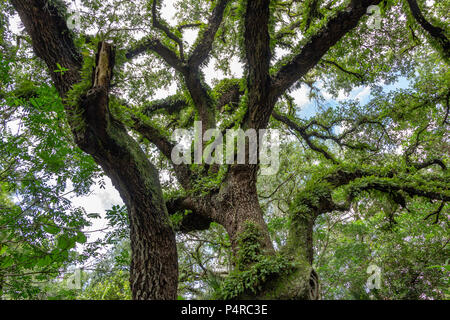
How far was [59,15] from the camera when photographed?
2879 mm

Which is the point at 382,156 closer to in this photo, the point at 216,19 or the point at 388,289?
the point at 388,289

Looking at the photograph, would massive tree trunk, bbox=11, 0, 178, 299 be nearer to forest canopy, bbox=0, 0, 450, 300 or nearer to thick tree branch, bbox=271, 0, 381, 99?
forest canopy, bbox=0, 0, 450, 300

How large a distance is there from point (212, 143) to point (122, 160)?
2086 millimetres

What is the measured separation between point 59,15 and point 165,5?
7.62 ft

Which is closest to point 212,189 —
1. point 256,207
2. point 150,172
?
point 256,207

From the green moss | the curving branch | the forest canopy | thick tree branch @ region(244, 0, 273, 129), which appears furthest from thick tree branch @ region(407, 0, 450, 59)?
the green moss

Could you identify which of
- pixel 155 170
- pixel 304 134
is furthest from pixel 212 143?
pixel 304 134

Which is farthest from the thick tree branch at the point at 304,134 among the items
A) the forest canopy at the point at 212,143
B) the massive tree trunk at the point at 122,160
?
the massive tree trunk at the point at 122,160

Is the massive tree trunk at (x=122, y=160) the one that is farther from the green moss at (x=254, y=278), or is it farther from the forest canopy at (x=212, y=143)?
the green moss at (x=254, y=278)

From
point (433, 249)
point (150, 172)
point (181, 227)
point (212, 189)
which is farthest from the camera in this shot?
point (433, 249)

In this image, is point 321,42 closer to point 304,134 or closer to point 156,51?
point 304,134

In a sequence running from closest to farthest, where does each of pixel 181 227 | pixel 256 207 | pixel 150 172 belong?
1. pixel 150 172
2. pixel 256 207
3. pixel 181 227

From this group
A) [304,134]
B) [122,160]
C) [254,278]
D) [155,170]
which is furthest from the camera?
[304,134]

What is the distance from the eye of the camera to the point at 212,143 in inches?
176
